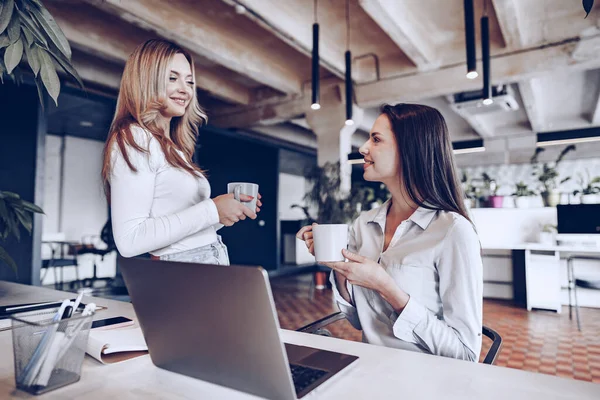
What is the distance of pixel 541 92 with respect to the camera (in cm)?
687

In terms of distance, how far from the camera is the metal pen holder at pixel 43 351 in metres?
0.62

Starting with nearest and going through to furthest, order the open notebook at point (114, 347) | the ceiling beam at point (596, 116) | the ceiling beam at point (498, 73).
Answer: the open notebook at point (114, 347)
the ceiling beam at point (498, 73)
the ceiling beam at point (596, 116)

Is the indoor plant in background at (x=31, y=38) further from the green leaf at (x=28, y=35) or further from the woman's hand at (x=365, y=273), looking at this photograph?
the woman's hand at (x=365, y=273)

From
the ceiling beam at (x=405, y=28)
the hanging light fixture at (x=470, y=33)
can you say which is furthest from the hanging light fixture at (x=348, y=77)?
the hanging light fixture at (x=470, y=33)

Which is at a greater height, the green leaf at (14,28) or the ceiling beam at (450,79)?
the ceiling beam at (450,79)

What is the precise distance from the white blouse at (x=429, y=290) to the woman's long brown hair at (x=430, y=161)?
0.13 feet

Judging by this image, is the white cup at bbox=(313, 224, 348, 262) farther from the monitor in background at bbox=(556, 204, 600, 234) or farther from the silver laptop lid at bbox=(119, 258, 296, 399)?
the monitor in background at bbox=(556, 204, 600, 234)

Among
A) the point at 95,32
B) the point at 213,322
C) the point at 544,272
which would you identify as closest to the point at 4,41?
the point at 213,322

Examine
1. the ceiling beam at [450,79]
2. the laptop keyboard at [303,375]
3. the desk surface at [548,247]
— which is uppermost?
the ceiling beam at [450,79]

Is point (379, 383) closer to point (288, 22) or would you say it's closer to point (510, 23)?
point (288, 22)

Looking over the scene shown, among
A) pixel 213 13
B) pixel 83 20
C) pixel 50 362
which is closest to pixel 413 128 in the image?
pixel 50 362

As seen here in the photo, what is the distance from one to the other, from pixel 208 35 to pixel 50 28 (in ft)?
12.7

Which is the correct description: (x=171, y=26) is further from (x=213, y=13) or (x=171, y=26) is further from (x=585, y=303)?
(x=585, y=303)

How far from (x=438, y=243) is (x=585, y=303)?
17.2ft
